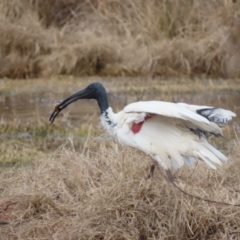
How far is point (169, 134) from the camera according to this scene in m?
7.11

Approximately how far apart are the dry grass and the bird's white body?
9.17 m

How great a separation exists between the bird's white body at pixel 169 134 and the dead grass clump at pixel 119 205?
24 cm

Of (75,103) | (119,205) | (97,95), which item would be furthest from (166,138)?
(75,103)

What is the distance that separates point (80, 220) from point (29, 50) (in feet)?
38.1

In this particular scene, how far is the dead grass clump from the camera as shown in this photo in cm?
670

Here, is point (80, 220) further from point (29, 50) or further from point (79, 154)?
point (29, 50)

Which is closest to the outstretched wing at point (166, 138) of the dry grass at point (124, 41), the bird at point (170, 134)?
the bird at point (170, 134)

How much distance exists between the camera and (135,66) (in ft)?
58.9

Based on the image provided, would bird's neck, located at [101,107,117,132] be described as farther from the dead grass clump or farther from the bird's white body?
the dead grass clump

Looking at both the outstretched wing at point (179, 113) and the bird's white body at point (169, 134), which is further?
the bird's white body at point (169, 134)

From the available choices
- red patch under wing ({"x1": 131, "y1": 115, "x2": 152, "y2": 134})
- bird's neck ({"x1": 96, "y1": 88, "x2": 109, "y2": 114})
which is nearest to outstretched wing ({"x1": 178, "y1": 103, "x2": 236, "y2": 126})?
red patch under wing ({"x1": 131, "y1": 115, "x2": 152, "y2": 134})

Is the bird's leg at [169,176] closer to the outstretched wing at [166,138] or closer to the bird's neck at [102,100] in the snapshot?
Result: the outstretched wing at [166,138]

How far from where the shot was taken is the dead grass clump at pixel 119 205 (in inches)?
264

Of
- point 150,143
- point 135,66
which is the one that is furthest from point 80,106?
→ point 150,143
